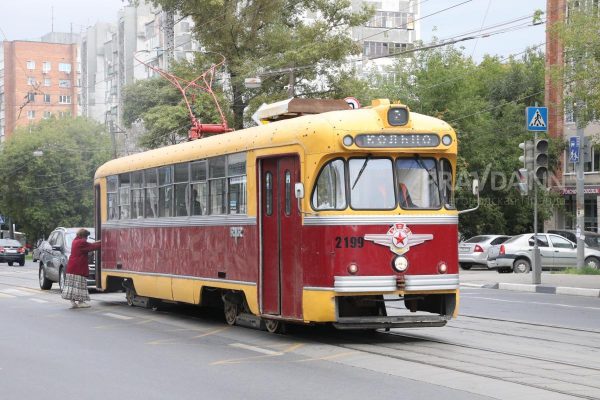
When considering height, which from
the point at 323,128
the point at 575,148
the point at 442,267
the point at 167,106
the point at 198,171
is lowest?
the point at 442,267

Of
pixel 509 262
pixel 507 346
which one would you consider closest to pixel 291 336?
pixel 507 346

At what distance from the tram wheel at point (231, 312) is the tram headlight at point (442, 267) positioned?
3846 millimetres

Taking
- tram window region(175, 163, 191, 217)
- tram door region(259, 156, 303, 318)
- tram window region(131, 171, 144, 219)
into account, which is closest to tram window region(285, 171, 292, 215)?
tram door region(259, 156, 303, 318)

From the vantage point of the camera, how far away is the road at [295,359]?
31.9 ft

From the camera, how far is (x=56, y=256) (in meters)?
27.1

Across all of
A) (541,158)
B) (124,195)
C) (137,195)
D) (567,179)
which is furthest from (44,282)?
(567,179)

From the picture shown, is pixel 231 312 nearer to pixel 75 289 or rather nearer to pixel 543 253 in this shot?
pixel 75 289

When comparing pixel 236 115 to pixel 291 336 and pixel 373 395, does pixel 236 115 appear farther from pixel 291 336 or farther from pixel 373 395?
pixel 373 395

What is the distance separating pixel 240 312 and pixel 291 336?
71.6 inches

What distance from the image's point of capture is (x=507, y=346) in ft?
42.8

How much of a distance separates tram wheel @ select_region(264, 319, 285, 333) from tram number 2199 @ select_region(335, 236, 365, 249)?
1.90 metres

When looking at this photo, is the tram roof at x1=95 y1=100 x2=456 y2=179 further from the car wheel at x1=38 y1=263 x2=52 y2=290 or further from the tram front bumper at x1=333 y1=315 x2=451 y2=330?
the car wheel at x1=38 y1=263 x2=52 y2=290

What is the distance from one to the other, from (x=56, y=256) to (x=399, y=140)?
15.8 metres

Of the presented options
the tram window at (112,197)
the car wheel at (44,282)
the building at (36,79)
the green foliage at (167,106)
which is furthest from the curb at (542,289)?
the building at (36,79)
